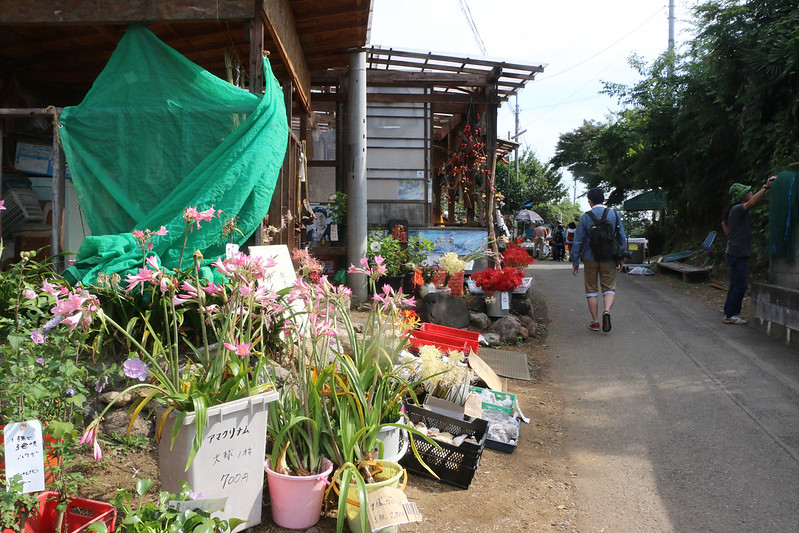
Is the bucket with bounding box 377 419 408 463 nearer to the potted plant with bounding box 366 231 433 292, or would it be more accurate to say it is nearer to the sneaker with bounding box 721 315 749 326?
the potted plant with bounding box 366 231 433 292

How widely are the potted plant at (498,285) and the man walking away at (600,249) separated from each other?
0.82m

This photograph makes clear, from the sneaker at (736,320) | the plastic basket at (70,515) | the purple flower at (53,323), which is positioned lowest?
the sneaker at (736,320)

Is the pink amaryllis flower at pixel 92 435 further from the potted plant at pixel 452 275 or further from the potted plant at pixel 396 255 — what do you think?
the potted plant at pixel 452 275

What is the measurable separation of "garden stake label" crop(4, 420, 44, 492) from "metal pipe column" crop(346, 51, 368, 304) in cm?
667

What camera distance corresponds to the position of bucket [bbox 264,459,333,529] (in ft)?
8.78

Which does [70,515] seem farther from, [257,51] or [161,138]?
[257,51]

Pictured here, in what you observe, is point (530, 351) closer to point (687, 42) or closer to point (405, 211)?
point (405, 211)

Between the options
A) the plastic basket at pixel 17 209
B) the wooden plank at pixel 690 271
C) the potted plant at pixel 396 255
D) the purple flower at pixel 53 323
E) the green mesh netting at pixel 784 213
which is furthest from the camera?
the wooden plank at pixel 690 271

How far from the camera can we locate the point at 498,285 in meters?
7.79

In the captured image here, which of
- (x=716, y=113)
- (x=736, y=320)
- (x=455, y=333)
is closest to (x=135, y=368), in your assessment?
(x=455, y=333)

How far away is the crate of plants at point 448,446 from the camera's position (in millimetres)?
3396

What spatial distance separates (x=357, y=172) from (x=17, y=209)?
4504mm

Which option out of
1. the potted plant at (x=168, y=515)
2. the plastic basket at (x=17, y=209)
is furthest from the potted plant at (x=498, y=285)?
the potted plant at (x=168, y=515)

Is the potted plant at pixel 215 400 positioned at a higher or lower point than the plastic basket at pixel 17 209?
lower
